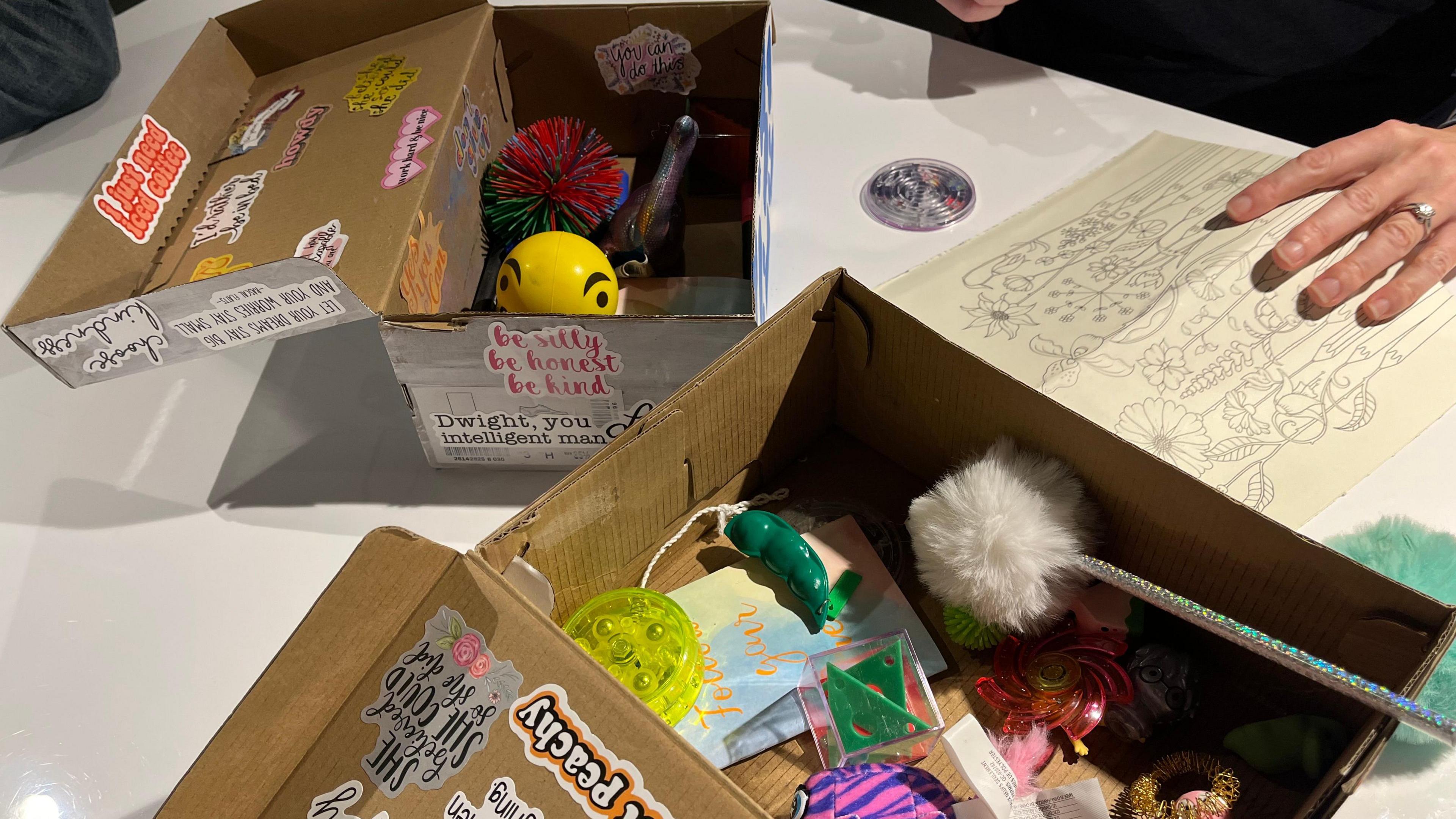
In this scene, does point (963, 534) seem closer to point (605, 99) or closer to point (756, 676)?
point (756, 676)

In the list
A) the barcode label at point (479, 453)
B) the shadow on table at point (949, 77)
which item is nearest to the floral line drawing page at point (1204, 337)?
the shadow on table at point (949, 77)

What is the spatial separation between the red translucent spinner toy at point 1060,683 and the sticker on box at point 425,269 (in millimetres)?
444

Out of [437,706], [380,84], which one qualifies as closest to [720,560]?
[437,706]

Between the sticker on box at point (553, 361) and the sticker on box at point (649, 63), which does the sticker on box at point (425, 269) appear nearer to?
the sticker on box at point (553, 361)

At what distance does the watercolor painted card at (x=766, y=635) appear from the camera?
1.84 feet

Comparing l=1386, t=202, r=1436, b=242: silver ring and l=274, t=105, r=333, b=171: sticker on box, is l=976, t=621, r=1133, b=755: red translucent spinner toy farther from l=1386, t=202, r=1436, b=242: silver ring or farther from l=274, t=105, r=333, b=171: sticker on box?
l=274, t=105, r=333, b=171: sticker on box

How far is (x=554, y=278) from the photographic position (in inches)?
26.6

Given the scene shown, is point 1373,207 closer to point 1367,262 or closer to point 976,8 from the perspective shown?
point 1367,262

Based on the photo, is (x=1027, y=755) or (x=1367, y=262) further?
(x=1367, y=262)

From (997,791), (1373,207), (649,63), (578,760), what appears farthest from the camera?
(649,63)

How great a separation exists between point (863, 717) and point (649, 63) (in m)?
0.61

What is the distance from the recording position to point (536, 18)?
83 cm

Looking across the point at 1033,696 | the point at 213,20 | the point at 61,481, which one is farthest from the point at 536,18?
the point at 1033,696

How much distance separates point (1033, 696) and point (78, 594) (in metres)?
0.64
